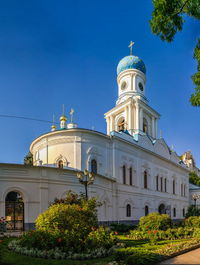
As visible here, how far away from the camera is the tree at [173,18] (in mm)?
7555

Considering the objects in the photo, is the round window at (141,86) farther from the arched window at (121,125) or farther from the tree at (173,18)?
the tree at (173,18)

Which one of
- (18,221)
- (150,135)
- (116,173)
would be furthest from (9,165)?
(150,135)

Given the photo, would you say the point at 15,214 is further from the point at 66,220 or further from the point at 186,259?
the point at 186,259

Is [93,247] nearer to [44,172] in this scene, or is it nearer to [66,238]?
[66,238]

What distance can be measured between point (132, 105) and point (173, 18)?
75.9 ft

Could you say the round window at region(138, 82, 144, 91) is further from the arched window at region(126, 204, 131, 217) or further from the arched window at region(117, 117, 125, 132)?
the arched window at region(126, 204, 131, 217)

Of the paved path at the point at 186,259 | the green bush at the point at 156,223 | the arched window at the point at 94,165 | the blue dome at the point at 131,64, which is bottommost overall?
the green bush at the point at 156,223

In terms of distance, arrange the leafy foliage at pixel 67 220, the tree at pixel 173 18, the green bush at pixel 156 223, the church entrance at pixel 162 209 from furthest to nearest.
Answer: the church entrance at pixel 162 209 < the green bush at pixel 156 223 < the leafy foliage at pixel 67 220 < the tree at pixel 173 18

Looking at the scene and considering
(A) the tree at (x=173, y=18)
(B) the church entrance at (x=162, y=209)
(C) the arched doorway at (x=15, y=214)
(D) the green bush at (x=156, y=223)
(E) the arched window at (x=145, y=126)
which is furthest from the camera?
(E) the arched window at (x=145, y=126)

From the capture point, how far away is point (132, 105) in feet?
102

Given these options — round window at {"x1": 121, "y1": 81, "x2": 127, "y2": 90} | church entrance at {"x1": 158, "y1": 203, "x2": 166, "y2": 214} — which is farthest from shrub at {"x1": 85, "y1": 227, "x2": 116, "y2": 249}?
round window at {"x1": 121, "y1": 81, "x2": 127, "y2": 90}

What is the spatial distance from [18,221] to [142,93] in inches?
884

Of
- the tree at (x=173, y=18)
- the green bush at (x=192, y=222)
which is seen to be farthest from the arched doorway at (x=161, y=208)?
the tree at (x=173, y=18)

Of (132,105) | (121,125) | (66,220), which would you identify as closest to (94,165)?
(121,125)
